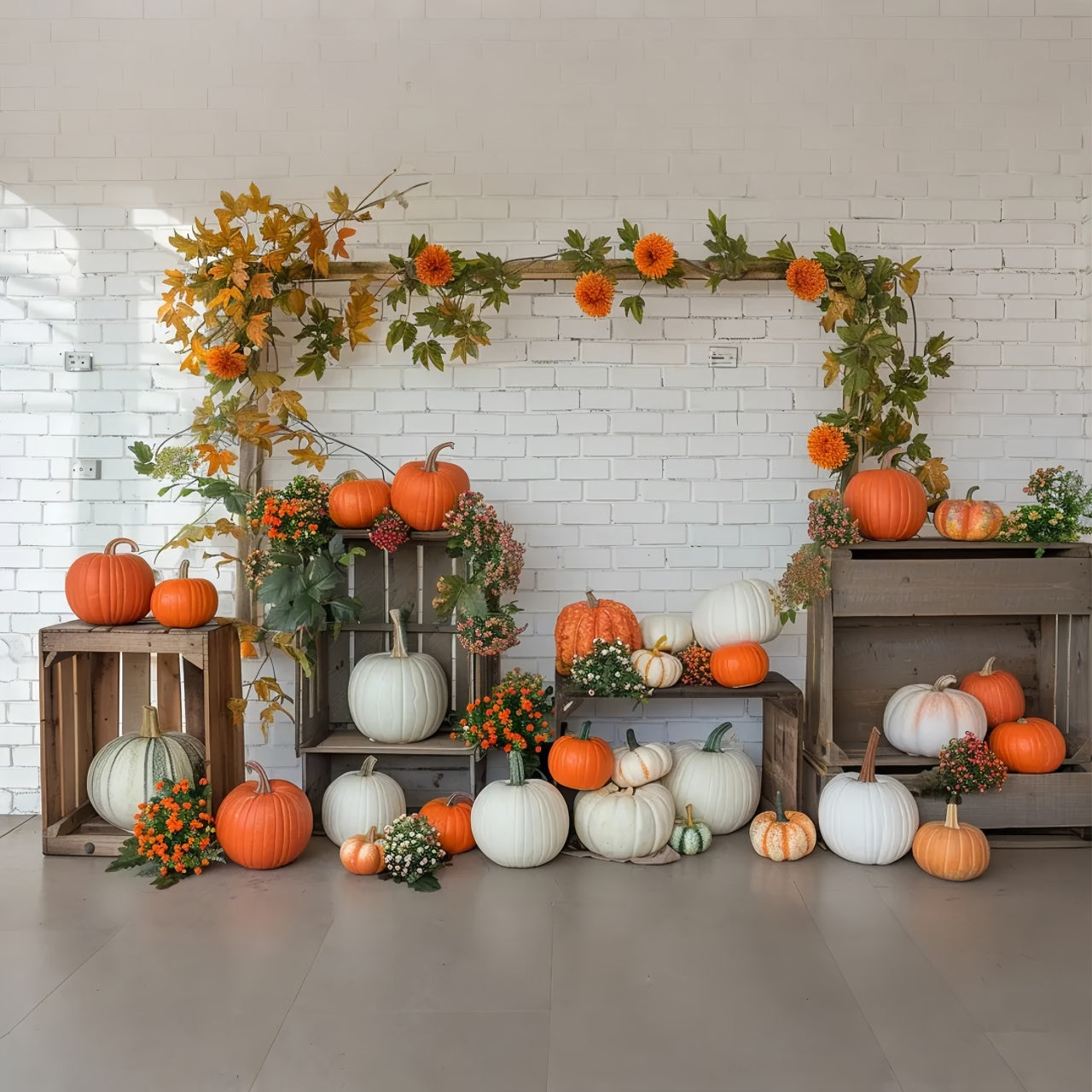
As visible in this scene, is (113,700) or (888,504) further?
(113,700)

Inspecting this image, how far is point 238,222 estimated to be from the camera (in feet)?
12.9

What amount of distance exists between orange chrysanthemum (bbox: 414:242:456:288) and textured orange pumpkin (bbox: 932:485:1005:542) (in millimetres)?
1978

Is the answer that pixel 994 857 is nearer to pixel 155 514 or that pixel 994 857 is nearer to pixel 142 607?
pixel 142 607

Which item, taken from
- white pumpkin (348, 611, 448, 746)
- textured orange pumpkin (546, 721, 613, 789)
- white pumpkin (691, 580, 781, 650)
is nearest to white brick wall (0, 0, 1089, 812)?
white pumpkin (691, 580, 781, 650)

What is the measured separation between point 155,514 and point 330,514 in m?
0.84

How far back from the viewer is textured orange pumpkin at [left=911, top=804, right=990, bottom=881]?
10.0 ft

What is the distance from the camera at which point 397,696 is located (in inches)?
135

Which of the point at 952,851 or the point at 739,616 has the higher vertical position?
the point at 739,616

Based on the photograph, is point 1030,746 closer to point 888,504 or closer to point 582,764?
point 888,504

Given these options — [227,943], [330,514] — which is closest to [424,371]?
[330,514]

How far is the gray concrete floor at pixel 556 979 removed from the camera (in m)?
2.06

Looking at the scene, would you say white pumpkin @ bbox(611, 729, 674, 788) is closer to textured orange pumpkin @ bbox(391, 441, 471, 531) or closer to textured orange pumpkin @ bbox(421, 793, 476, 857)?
textured orange pumpkin @ bbox(421, 793, 476, 857)

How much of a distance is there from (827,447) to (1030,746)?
1233 millimetres

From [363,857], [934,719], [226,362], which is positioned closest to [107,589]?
[226,362]
